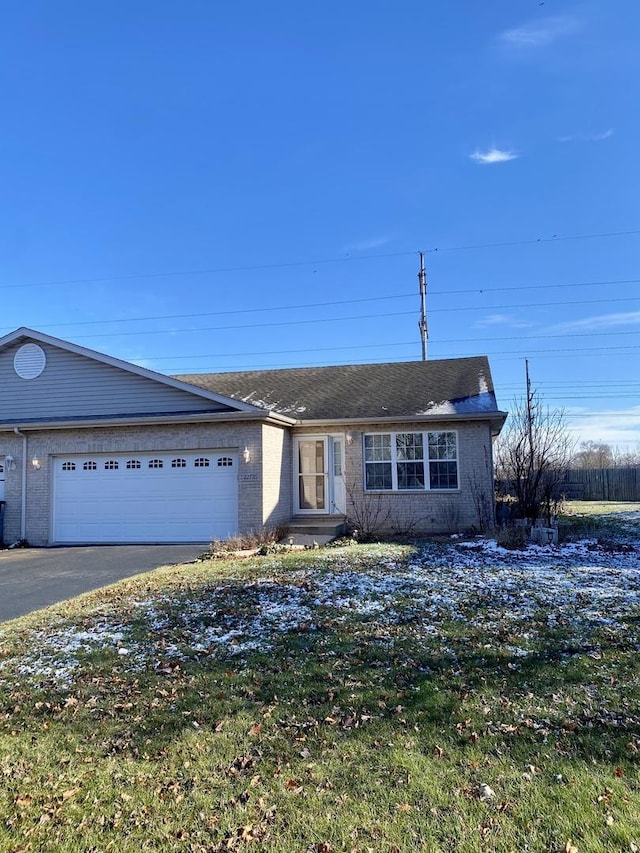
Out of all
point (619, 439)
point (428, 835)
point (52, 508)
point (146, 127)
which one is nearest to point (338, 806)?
point (428, 835)

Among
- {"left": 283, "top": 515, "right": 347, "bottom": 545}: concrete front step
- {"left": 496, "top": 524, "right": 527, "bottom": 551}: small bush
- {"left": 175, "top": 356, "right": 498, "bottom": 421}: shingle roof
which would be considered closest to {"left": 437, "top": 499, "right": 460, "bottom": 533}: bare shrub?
{"left": 496, "top": 524, "right": 527, "bottom": 551}: small bush

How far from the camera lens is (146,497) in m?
14.2

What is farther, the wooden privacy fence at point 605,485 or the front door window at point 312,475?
the wooden privacy fence at point 605,485

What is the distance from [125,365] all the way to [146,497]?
11.5 ft

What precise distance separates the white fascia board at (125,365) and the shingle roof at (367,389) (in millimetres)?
2082

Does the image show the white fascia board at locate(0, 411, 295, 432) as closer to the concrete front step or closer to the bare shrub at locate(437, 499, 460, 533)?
the concrete front step

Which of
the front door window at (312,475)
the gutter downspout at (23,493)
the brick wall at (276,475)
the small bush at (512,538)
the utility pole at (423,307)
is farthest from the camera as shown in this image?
the utility pole at (423,307)

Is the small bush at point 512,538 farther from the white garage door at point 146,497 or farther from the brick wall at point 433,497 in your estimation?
the white garage door at point 146,497

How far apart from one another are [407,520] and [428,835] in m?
12.0

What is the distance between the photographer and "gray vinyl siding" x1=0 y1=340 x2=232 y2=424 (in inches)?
570

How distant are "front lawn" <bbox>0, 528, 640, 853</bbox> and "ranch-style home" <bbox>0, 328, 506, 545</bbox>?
260 inches

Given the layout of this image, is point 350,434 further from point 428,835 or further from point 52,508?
point 428,835

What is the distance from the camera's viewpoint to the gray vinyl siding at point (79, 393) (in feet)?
47.5

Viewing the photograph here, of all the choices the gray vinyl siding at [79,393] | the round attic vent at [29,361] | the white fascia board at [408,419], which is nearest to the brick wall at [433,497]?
the white fascia board at [408,419]
